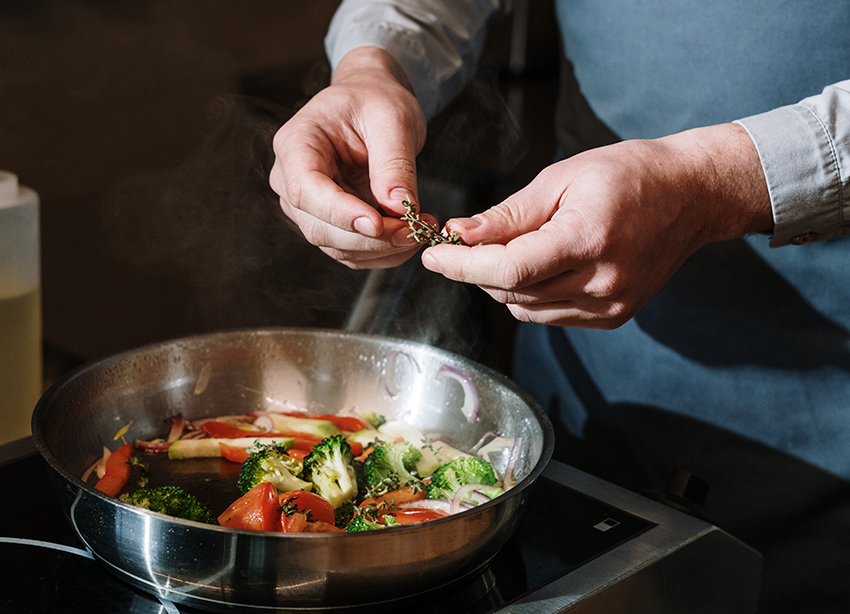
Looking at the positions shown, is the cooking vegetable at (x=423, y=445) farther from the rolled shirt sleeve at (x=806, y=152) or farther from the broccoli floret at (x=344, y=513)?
the rolled shirt sleeve at (x=806, y=152)

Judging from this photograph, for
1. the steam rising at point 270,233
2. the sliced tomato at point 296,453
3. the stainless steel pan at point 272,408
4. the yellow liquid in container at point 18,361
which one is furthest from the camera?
the steam rising at point 270,233

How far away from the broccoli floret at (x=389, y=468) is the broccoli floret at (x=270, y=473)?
0.29ft

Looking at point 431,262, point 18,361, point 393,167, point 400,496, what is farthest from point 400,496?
point 18,361

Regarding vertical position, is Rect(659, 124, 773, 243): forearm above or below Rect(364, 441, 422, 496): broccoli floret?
above

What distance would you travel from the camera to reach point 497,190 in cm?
220

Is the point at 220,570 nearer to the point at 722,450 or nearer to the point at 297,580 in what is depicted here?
the point at 297,580

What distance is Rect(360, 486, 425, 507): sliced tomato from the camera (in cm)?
98

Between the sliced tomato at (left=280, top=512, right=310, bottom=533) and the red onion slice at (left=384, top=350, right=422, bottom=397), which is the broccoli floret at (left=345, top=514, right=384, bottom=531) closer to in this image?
the sliced tomato at (left=280, top=512, right=310, bottom=533)

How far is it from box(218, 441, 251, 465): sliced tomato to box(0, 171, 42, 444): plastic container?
476 mm

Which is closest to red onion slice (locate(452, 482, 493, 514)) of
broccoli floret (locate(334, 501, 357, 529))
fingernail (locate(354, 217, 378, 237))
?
broccoli floret (locate(334, 501, 357, 529))

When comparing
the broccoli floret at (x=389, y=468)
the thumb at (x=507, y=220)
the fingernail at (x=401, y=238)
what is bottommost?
the broccoli floret at (x=389, y=468)

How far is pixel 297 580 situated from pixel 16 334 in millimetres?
877

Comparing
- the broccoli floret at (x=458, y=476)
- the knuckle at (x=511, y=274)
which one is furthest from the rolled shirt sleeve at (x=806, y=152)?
the broccoli floret at (x=458, y=476)

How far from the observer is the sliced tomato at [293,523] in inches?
32.8
